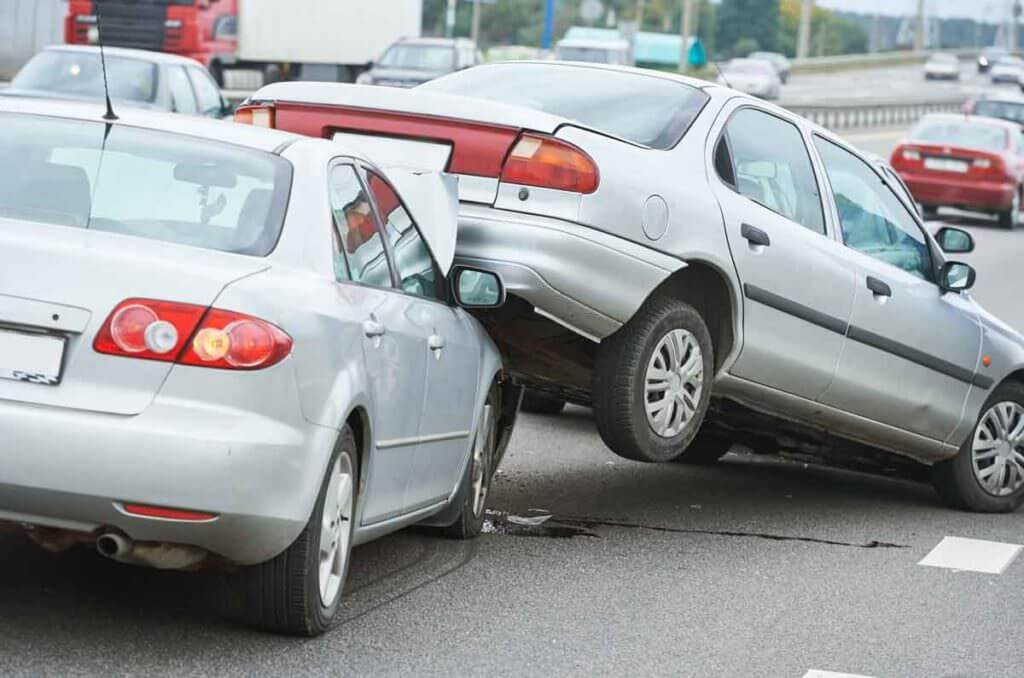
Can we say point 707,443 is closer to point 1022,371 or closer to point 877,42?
point 1022,371

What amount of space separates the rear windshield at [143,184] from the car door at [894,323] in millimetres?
3448

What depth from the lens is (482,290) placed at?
720 cm

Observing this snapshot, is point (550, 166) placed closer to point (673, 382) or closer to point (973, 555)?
point (673, 382)

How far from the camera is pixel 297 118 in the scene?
8.22 m

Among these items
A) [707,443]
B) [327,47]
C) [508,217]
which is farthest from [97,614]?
[327,47]

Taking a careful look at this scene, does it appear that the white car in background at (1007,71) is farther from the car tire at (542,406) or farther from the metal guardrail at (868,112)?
the car tire at (542,406)

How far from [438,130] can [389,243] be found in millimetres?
1204

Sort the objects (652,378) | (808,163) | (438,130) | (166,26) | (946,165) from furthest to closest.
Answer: (166,26), (946,165), (808,163), (652,378), (438,130)

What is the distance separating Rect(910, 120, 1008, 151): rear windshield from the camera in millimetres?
31375

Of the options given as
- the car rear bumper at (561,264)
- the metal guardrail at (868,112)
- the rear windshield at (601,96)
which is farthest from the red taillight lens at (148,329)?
the metal guardrail at (868,112)

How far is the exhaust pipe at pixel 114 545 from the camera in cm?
554

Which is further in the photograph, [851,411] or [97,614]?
[851,411]

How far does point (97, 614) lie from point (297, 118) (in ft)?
8.52

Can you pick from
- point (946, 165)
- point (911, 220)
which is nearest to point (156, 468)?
point (911, 220)
